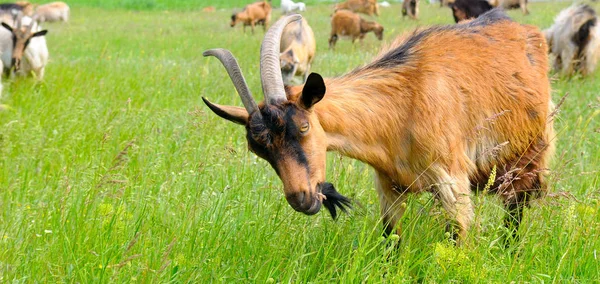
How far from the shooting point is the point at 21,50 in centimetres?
1028

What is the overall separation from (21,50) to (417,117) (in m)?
7.75

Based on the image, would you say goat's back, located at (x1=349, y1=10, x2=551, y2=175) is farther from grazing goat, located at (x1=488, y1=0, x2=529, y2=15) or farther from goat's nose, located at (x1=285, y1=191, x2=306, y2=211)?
grazing goat, located at (x1=488, y1=0, x2=529, y2=15)

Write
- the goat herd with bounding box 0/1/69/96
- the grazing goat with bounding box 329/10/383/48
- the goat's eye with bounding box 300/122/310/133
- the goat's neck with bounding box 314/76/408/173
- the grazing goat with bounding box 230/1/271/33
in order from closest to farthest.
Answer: the goat's eye with bounding box 300/122/310/133
the goat's neck with bounding box 314/76/408/173
the goat herd with bounding box 0/1/69/96
the grazing goat with bounding box 329/10/383/48
the grazing goat with bounding box 230/1/271/33

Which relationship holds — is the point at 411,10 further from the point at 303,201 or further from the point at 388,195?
the point at 303,201

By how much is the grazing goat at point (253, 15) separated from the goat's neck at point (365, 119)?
23.1 m

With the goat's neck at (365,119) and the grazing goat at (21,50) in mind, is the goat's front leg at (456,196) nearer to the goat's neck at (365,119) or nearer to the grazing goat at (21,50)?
the goat's neck at (365,119)

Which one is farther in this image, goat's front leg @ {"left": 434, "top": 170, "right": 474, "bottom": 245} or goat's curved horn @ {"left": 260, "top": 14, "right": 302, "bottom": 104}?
goat's front leg @ {"left": 434, "top": 170, "right": 474, "bottom": 245}

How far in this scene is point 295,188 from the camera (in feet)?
11.2

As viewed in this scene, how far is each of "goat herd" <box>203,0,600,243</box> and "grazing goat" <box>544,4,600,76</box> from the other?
709 cm

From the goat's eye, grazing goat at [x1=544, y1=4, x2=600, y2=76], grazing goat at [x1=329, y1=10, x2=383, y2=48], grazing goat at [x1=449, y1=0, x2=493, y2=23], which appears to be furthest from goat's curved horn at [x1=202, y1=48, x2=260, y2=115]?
grazing goat at [x1=329, y1=10, x2=383, y2=48]

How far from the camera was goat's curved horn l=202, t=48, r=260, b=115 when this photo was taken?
3.56m

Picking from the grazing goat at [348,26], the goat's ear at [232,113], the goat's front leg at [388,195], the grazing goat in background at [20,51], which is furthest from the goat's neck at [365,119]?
the grazing goat at [348,26]

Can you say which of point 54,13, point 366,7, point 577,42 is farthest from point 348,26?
point 54,13

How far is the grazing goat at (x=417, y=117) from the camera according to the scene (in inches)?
140
